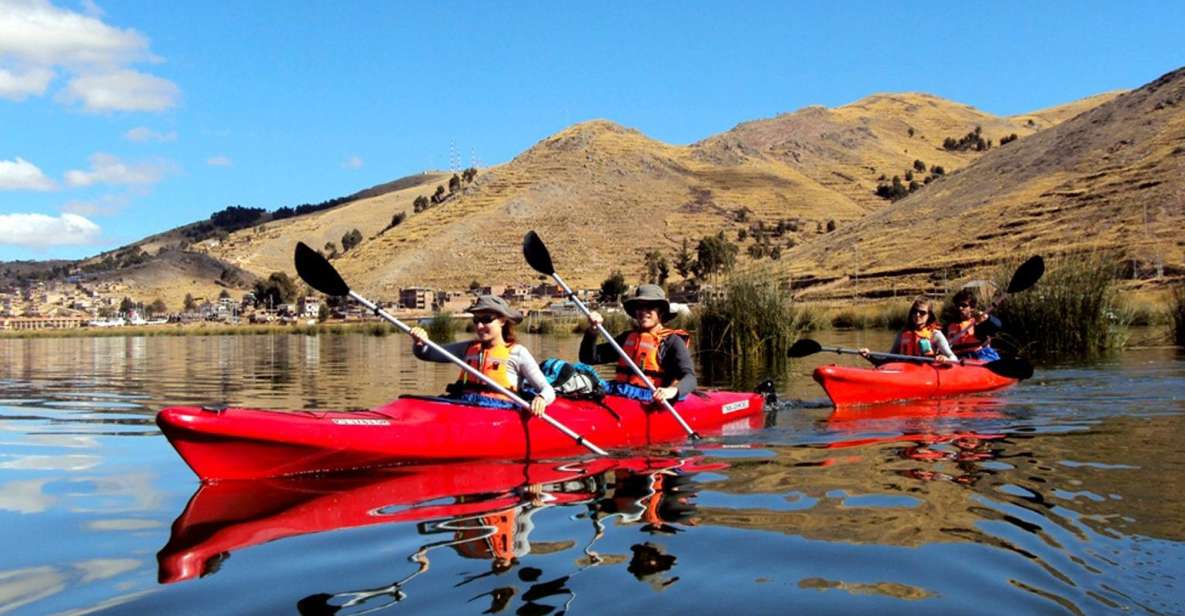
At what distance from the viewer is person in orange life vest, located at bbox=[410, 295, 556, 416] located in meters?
8.04

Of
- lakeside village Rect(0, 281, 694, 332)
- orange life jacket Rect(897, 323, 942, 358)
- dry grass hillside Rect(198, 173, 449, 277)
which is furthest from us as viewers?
dry grass hillside Rect(198, 173, 449, 277)

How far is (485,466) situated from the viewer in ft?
24.6

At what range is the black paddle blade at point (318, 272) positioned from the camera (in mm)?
7988

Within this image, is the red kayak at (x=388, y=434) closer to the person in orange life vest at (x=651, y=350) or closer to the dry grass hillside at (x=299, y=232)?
the person in orange life vest at (x=651, y=350)

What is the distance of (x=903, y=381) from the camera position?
12.3 metres

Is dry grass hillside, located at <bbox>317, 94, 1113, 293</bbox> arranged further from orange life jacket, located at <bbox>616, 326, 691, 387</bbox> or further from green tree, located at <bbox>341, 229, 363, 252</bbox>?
orange life jacket, located at <bbox>616, 326, 691, 387</bbox>

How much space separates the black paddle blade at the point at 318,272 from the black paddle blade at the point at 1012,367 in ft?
27.4

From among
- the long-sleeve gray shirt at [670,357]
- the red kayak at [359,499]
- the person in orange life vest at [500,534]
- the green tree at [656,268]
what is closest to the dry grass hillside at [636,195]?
the green tree at [656,268]

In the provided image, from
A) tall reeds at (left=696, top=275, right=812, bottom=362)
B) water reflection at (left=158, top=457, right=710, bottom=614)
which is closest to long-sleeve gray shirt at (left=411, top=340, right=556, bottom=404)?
water reflection at (left=158, top=457, right=710, bottom=614)

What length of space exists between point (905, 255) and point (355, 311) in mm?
46511

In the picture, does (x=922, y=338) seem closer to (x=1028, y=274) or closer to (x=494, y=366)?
(x=1028, y=274)

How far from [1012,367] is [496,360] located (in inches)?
298

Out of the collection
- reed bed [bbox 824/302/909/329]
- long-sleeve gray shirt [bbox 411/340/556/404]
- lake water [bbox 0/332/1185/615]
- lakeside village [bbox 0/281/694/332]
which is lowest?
lake water [bbox 0/332/1185/615]

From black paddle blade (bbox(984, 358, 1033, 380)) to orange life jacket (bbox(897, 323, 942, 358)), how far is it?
983mm
